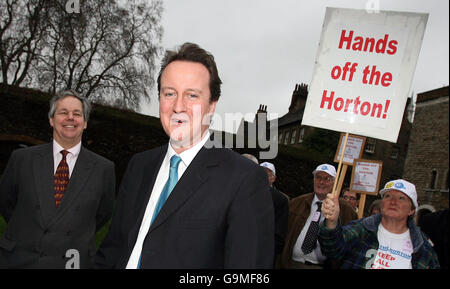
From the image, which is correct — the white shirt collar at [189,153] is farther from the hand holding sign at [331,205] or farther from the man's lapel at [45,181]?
the man's lapel at [45,181]

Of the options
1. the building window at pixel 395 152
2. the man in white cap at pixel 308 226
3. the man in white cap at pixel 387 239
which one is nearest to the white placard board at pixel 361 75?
the man in white cap at pixel 387 239

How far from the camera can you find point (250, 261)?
1521 mm

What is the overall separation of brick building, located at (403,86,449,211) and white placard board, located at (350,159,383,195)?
Result: 17.7 m

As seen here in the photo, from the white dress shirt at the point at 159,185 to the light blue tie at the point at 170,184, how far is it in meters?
0.02

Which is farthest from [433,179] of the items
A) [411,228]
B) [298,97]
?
[298,97]

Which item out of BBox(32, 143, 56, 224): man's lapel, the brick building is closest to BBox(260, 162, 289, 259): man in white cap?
BBox(32, 143, 56, 224): man's lapel

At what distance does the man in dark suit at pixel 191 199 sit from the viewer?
1567 mm

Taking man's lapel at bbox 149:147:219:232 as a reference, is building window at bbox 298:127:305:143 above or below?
below

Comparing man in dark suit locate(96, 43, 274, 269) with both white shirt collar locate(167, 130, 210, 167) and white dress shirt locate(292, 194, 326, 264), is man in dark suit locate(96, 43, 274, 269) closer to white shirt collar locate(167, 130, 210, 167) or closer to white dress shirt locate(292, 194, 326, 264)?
white shirt collar locate(167, 130, 210, 167)

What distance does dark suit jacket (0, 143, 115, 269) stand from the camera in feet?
9.02

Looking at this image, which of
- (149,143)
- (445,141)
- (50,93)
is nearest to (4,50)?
(50,93)

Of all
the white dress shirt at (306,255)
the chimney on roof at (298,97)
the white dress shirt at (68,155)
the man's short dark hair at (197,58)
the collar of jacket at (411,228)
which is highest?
the chimney on roof at (298,97)

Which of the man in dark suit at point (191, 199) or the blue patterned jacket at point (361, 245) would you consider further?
the blue patterned jacket at point (361, 245)
